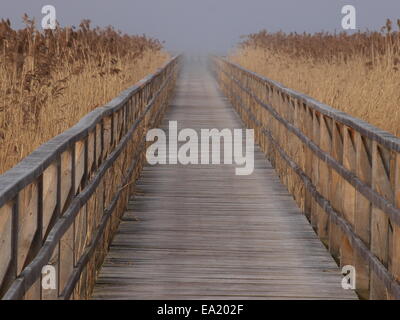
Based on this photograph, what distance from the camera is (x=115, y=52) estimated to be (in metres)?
16.9

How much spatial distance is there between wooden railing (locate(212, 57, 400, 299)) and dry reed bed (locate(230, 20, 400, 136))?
73cm

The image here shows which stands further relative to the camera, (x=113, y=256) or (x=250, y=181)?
Result: (x=250, y=181)

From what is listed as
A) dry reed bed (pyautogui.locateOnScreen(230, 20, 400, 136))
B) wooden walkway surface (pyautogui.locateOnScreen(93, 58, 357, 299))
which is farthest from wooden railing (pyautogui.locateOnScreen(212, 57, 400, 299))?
dry reed bed (pyautogui.locateOnScreen(230, 20, 400, 136))

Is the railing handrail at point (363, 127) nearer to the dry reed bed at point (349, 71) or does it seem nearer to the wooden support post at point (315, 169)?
the wooden support post at point (315, 169)

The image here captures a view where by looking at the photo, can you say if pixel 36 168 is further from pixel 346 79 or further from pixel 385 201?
pixel 346 79

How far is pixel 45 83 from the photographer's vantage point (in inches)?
380

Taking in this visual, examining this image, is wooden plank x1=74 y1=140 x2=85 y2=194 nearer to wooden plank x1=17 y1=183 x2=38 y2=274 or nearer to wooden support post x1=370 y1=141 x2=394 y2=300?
wooden plank x1=17 y1=183 x2=38 y2=274

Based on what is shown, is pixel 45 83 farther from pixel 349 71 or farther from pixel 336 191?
pixel 349 71

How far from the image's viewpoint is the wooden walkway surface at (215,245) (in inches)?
234

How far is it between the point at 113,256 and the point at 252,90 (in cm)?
973

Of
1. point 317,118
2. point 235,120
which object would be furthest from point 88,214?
point 235,120

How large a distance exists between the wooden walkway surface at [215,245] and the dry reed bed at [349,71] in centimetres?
126

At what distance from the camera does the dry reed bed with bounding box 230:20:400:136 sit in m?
9.28

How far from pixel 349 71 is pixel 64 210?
10.4m
